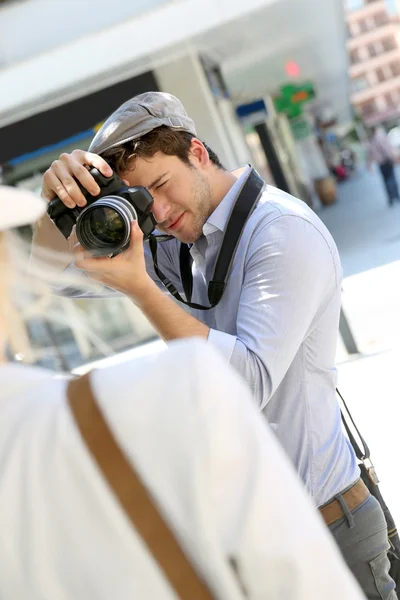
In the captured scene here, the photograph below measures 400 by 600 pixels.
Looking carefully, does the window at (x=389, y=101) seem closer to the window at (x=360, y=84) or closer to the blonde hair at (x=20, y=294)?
the window at (x=360, y=84)

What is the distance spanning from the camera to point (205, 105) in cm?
997

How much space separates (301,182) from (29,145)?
14.5m

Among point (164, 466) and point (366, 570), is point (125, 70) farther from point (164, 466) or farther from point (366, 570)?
point (164, 466)

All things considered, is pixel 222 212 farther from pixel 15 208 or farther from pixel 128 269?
pixel 15 208

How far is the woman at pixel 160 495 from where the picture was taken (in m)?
0.85

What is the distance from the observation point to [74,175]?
193 cm

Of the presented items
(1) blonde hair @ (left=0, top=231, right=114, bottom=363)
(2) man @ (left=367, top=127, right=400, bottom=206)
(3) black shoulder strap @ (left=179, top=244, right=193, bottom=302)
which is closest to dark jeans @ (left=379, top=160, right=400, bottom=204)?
(2) man @ (left=367, top=127, right=400, bottom=206)

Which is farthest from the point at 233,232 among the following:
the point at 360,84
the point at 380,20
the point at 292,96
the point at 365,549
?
the point at 380,20

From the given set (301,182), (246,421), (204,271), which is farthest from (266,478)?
(301,182)

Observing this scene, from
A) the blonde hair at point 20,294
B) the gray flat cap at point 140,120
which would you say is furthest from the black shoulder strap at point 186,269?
the blonde hair at point 20,294

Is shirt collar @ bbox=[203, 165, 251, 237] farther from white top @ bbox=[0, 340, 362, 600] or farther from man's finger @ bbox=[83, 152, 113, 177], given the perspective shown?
white top @ bbox=[0, 340, 362, 600]

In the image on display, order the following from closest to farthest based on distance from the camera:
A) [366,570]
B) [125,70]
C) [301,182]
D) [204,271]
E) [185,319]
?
[185,319] → [366,570] → [204,271] → [125,70] → [301,182]

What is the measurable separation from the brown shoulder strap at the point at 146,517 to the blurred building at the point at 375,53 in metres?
122

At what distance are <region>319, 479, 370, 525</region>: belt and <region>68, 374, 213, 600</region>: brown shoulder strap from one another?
102 centimetres
